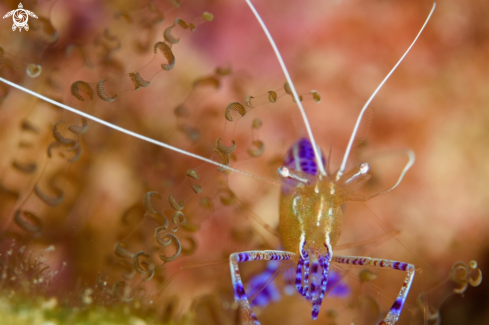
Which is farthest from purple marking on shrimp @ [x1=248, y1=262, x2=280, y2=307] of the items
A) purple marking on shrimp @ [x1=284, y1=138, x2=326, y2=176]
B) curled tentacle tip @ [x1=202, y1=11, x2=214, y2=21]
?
curled tentacle tip @ [x1=202, y1=11, x2=214, y2=21]

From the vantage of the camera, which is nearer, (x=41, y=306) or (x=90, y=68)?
(x=41, y=306)

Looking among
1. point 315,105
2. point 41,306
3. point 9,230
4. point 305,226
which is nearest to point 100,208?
point 9,230

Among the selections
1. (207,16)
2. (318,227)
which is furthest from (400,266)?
(207,16)

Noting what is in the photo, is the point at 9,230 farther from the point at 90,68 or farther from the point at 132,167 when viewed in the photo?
the point at 90,68

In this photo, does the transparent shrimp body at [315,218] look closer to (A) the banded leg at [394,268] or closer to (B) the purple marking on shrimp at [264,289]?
(A) the banded leg at [394,268]

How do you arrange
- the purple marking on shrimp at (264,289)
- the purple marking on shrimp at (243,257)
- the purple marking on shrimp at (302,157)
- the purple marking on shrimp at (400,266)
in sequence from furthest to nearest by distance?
the purple marking on shrimp at (302,157) < the purple marking on shrimp at (264,289) < the purple marking on shrimp at (400,266) < the purple marking on shrimp at (243,257)

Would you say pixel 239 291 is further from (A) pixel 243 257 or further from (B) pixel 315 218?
(B) pixel 315 218

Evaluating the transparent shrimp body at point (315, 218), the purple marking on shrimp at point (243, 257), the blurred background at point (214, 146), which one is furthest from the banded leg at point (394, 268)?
the purple marking on shrimp at point (243, 257)
